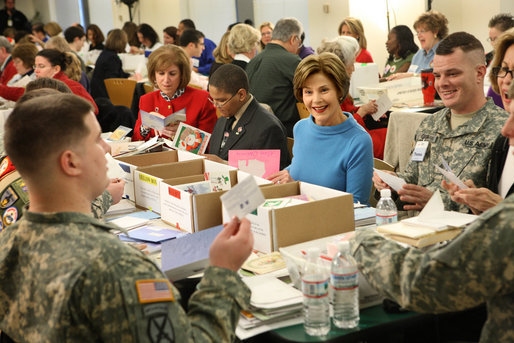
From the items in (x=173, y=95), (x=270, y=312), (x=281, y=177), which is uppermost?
(x=173, y=95)

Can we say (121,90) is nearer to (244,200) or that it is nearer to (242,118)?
(242,118)

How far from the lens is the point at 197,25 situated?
44.8 ft

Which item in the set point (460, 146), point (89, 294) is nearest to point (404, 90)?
point (460, 146)

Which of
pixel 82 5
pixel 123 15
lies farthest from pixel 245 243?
pixel 82 5

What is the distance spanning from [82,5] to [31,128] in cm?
1800

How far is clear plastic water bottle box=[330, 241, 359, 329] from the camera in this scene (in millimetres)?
1594

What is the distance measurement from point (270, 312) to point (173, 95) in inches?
121

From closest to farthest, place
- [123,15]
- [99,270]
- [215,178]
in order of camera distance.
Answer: [99,270], [215,178], [123,15]

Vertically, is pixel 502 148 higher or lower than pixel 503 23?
lower

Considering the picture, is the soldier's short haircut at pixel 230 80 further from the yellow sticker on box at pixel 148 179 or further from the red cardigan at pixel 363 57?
the red cardigan at pixel 363 57

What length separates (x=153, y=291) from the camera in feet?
3.99

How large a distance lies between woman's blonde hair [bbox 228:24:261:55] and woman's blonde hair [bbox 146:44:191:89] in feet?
5.96

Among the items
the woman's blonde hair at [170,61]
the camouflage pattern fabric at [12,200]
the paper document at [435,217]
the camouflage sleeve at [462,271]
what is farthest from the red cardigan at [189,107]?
the camouflage sleeve at [462,271]

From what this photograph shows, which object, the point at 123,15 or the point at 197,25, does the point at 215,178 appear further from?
the point at 123,15
